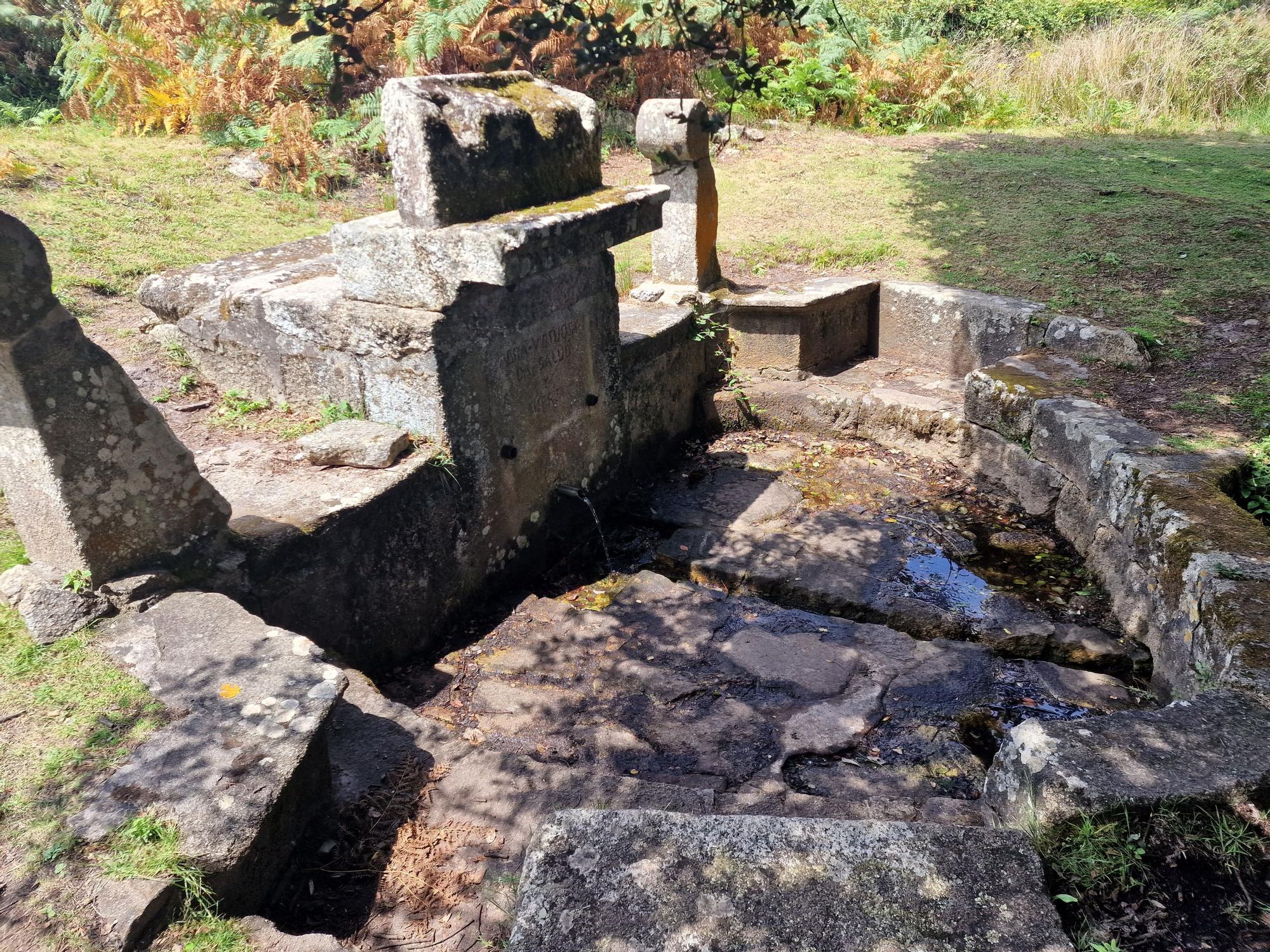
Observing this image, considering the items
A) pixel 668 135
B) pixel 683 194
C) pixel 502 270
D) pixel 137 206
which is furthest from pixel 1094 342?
pixel 137 206

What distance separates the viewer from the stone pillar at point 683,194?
6195 mm

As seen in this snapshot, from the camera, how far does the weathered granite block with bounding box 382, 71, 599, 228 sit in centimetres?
375

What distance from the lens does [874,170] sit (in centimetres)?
999

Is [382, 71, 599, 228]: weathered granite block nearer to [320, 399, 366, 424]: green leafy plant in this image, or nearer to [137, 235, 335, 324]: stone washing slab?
[320, 399, 366, 424]: green leafy plant

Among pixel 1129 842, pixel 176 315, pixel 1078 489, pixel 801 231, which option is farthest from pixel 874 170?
pixel 1129 842

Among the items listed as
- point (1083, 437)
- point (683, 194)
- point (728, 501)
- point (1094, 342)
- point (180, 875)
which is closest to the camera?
point (180, 875)

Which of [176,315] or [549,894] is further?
[176,315]

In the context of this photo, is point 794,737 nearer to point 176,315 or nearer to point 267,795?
point 267,795

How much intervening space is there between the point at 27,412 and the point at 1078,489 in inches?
190

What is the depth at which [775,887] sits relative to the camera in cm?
193

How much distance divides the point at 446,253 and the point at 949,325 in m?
4.29

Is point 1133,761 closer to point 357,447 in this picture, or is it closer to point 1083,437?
point 1083,437

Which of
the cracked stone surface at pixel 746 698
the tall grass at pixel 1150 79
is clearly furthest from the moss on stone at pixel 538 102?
the tall grass at pixel 1150 79

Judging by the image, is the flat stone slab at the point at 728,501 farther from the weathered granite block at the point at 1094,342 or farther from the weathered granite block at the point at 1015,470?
the weathered granite block at the point at 1094,342
